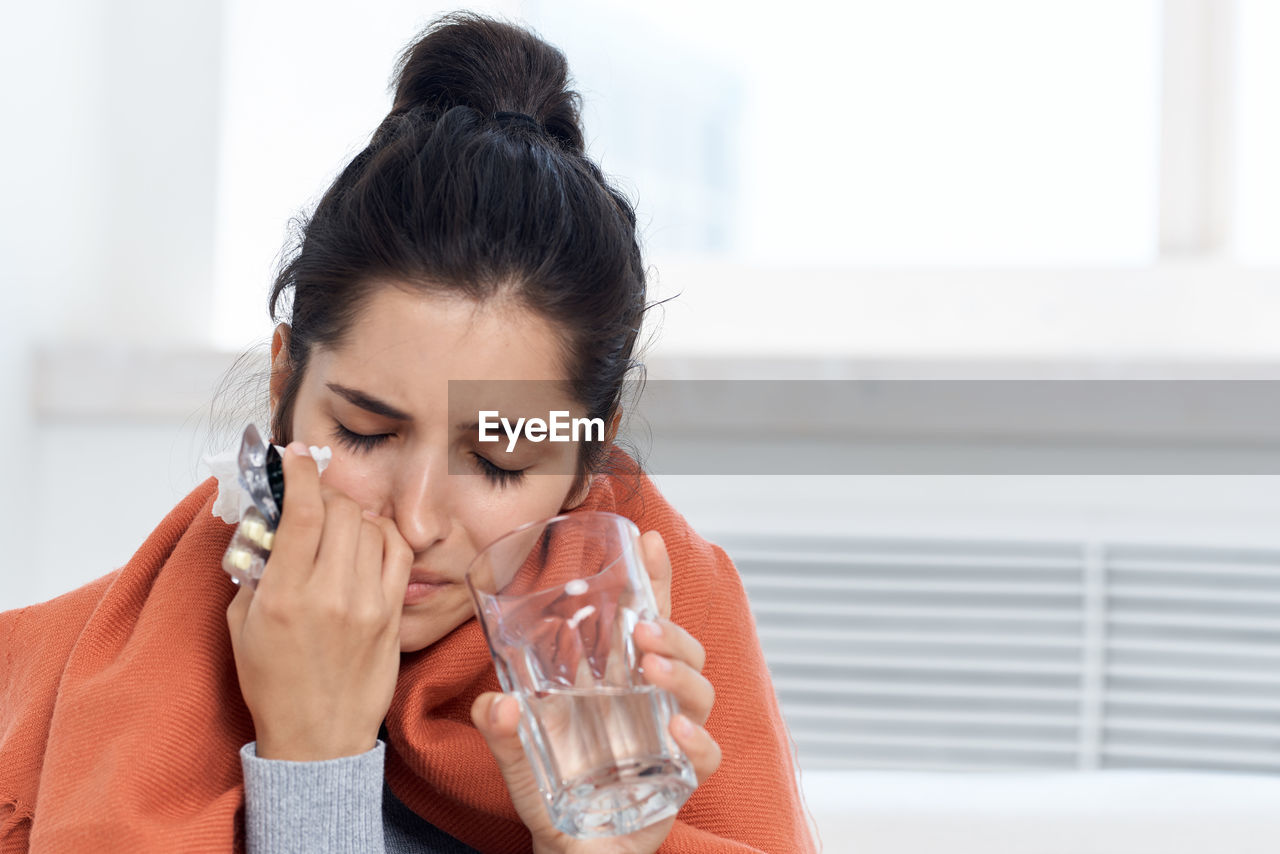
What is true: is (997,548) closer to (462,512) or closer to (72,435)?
(462,512)

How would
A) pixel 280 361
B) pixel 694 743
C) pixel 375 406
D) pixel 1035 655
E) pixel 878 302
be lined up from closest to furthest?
pixel 694 743
pixel 375 406
pixel 280 361
pixel 1035 655
pixel 878 302

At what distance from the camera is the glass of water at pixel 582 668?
2.18 feet

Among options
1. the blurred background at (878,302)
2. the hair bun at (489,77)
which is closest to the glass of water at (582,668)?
the hair bun at (489,77)

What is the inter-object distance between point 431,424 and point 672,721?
250mm

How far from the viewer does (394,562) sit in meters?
0.74

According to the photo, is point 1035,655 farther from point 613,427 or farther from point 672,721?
point 672,721

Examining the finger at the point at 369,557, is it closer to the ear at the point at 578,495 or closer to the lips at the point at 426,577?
the lips at the point at 426,577

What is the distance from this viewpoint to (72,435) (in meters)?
1.70

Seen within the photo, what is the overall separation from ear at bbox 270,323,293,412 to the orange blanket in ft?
0.38

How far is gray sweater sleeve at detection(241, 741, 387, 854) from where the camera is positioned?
701 mm

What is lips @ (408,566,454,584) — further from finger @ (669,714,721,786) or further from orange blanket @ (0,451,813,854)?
finger @ (669,714,721,786)

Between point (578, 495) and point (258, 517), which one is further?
point (578, 495)

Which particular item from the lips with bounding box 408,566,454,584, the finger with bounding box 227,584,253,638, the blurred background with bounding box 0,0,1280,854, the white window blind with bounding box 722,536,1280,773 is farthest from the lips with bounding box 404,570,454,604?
the white window blind with bounding box 722,536,1280,773

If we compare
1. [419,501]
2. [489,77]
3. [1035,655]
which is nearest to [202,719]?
[419,501]
